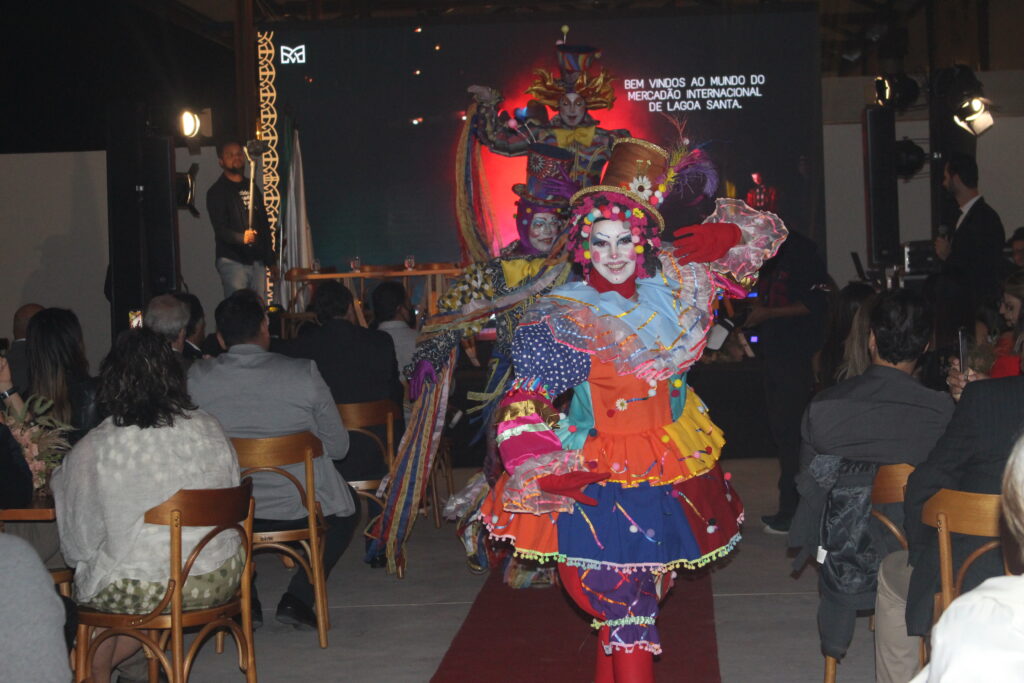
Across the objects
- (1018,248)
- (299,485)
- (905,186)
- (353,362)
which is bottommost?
(299,485)

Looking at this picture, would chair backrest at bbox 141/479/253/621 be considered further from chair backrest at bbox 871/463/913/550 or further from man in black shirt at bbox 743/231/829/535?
man in black shirt at bbox 743/231/829/535

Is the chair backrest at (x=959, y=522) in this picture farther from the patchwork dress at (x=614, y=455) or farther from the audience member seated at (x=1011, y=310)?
the audience member seated at (x=1011, y=310)

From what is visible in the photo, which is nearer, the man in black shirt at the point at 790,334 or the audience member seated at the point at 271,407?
the audience member seated at the point at 271,407

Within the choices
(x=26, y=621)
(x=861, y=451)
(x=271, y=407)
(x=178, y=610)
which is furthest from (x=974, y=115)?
(x=26, y=621)

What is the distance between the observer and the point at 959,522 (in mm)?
2617

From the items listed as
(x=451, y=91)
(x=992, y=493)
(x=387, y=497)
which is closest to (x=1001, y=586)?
(x=992, y=493)

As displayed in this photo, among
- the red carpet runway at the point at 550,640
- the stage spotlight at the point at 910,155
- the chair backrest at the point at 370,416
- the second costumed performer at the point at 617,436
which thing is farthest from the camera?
the stage spotlight at the point at 910,155

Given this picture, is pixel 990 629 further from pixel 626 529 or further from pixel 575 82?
pixel 575 82

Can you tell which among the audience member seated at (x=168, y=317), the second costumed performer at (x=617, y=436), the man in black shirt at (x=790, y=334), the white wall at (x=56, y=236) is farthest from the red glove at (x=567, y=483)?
the white wall at (x=56, y=236)

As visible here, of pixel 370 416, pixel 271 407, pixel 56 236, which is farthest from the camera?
pixel 56 236

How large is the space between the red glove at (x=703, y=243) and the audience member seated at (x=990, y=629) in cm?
213

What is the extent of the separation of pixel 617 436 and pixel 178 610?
1287 millimetres

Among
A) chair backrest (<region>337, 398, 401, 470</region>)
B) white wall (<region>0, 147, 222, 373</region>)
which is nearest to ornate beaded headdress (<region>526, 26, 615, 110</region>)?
chair backrest (<region>337, 398, 401, 470</region>)

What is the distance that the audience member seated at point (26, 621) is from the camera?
1743 millimetres
